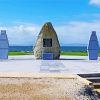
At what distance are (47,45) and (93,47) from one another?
3233 millimetres

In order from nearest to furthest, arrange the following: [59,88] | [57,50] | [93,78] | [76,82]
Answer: [59,88], [76,82], [93,78], [57,50]

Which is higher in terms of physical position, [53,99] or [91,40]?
[91,40]

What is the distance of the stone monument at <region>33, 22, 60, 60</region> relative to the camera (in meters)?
26.0

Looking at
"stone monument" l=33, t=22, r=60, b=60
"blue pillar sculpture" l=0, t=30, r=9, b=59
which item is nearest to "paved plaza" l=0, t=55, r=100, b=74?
"stone monument" l=33, t=22, r=60, b=60

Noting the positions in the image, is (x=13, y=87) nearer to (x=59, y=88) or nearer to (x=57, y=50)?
(x=59, y=88)

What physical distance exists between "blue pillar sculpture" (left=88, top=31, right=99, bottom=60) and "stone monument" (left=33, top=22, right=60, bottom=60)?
224 cm

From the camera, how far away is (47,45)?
85.1 ft

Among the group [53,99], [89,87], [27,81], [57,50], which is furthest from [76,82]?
[57,50]

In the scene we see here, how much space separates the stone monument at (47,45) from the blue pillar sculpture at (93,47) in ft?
7.35

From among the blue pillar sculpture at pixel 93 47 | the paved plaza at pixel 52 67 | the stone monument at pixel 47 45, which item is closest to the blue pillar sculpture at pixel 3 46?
the stone monument at pixel 47 45

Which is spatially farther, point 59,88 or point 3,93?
point 59,88

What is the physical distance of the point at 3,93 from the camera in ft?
36.5

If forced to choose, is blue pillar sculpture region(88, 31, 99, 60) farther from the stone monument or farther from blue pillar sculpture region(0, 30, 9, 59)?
blue pillar sculpture region(0, 30, 9, 59)

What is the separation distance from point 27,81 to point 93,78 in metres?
3.02
